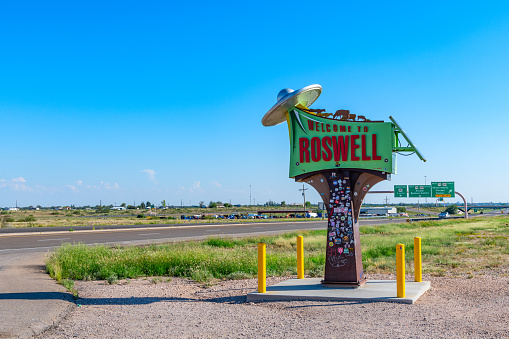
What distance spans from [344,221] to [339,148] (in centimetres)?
164

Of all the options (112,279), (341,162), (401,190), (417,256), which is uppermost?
(401,190)

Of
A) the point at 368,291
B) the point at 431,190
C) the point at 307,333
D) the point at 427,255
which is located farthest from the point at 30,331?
the point at 431,190

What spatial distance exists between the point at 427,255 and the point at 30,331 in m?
15.0

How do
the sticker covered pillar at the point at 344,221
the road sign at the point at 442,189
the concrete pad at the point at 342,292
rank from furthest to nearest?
the road sign at the point at 442,189
the sticker covered pillar at the point at 344,221
the concrete pad at the point at 342,292

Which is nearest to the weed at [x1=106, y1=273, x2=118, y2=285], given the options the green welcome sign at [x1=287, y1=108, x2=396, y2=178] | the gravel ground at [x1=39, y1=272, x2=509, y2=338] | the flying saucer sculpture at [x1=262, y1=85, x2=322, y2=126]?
the gravel ground at [x1=39, y1=272, x2=509, y2=338]

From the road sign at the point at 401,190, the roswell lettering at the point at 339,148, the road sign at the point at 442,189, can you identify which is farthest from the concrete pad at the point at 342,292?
the road sign at the point at 442,189

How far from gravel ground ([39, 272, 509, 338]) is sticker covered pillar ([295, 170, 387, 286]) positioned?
134 centimetres

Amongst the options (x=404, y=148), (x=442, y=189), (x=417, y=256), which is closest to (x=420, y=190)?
(x=442, y=189)

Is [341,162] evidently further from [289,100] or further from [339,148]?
[289,100]

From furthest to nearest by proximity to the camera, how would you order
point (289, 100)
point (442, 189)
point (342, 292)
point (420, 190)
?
point (420, 190)
point (442, 189)
point (289, 100)
point (342, 292)

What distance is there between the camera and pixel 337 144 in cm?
1041

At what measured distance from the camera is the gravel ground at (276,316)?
6821mm

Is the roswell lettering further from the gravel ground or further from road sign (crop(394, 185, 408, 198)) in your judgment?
road sign (crop(394, 185, 408, 198))

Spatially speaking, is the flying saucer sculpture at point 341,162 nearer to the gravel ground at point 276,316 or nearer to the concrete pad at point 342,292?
the concrete pad at point 342,292
